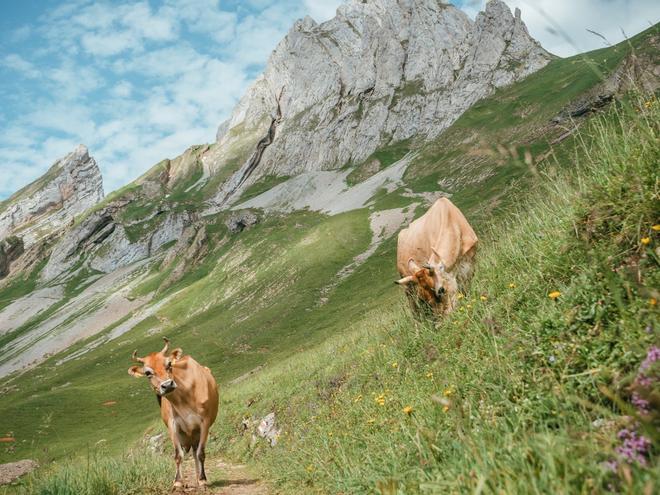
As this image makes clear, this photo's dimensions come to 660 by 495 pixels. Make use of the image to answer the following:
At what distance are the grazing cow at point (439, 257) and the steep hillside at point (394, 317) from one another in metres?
0.82

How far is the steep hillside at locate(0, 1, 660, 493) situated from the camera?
486cm

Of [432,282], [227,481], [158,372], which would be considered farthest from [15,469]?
[432,282]

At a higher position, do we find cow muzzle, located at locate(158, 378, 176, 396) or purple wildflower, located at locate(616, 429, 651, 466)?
cow muzzle, located at locate(158, 378, 176, 396)

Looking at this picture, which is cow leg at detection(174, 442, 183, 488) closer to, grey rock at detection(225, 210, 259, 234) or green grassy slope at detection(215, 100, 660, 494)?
green grassy slope at detection(215, 100, 660, 494)

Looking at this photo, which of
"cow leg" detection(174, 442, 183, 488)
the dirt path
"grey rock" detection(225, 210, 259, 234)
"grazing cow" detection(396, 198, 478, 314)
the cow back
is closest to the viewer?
"grazing cow" detection(396, 198, 478, 314)

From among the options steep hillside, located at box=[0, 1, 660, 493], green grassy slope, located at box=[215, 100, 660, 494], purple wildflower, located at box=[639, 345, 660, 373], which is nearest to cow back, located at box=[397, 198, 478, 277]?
steep hillside, located at box=[0, 1, 660, 493]

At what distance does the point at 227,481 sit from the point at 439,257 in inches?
346

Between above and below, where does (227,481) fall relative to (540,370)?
below

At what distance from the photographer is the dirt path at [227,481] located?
11.3m

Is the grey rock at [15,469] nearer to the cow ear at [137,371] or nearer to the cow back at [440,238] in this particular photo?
the cow ear at [137,371]

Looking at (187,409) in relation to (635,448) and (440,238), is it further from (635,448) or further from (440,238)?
(635,448)

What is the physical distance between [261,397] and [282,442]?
11.2 m

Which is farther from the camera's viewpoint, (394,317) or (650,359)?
(394,317)

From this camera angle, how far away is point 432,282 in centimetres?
1130
